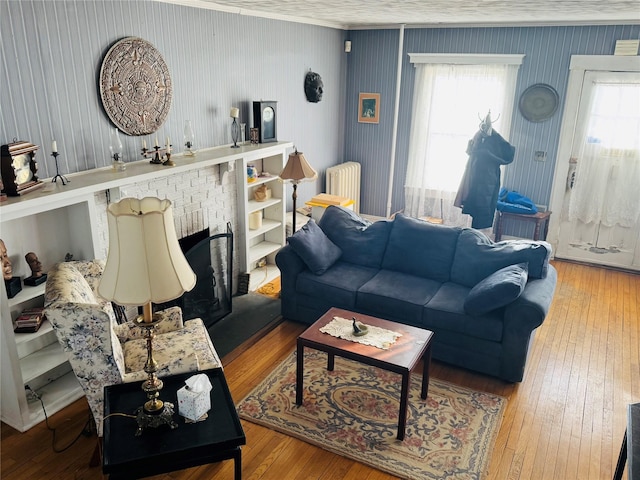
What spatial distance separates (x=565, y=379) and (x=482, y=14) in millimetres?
3256

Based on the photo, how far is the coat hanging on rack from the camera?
16.5 ft

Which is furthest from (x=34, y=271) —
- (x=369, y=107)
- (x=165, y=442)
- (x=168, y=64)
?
(x=369, y=107)

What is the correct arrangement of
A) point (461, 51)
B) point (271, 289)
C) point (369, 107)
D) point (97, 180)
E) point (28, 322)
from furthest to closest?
point (369, 107)
point (461, 51)
point (271, 289)
point (97, 180)
point (28, 322)

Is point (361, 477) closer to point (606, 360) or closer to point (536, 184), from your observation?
point (606, 360)

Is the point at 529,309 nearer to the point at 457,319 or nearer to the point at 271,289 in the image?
the point at 457,319

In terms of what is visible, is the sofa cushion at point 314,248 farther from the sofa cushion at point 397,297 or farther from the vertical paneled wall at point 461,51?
the vertical paneled wall at point 461,51

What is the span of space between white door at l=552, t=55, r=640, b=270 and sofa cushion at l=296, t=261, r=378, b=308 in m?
2.92

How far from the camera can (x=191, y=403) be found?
2.42 metres

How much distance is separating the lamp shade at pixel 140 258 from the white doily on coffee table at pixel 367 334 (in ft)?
4.70

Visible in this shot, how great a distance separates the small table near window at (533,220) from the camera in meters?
5.76

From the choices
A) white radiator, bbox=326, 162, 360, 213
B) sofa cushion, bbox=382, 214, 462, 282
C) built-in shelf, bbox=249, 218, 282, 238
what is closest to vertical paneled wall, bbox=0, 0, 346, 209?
white radiator, bbox=326, 162, 360, 213

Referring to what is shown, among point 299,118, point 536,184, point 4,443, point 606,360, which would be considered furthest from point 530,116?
point 4,443

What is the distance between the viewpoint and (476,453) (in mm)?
3020

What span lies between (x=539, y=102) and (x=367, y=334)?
389 centimetres
